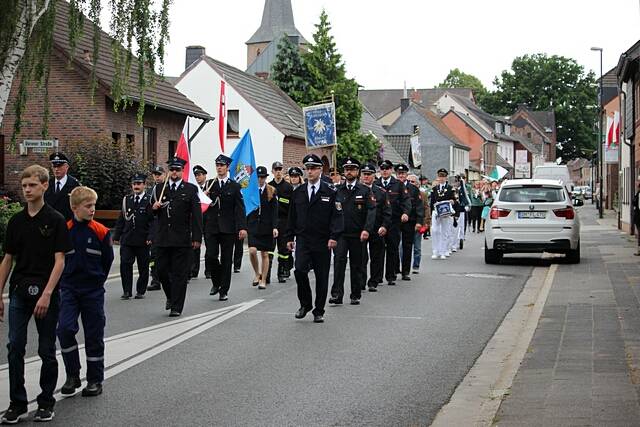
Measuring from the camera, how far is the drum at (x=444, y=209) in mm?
22953

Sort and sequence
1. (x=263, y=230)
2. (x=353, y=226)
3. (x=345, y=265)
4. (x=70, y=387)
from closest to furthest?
(x=70, y=387) < (x=345, y=265) < (x=353, y=226) < (x=263, y=230)

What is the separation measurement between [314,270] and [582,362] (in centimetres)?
412

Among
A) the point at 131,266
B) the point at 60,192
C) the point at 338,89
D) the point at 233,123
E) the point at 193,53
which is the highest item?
the point at 193,53

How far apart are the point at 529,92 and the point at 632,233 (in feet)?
280

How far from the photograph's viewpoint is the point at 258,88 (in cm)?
5759

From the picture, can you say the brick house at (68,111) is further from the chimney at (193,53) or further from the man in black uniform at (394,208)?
the chimney at (193,53)

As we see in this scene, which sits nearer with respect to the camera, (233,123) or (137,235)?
(137,235)

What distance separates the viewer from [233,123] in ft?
174

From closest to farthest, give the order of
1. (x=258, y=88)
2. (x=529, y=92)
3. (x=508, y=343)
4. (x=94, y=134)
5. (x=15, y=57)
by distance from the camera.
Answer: (x=508, y=343) → (x=15, y=57) → (x=94, y=134) → (x=258, y=88) → (x=529, y=92)

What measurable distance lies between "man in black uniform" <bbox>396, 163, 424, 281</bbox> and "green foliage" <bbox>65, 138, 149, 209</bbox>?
536 inches

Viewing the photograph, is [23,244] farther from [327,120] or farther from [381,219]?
[327,120]

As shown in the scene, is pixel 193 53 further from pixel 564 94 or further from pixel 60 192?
pixel 564 94

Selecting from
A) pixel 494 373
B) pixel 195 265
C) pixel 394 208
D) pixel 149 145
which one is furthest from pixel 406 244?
pixel 149 145

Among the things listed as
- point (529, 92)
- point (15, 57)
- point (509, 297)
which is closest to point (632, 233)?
point (509, 297)
